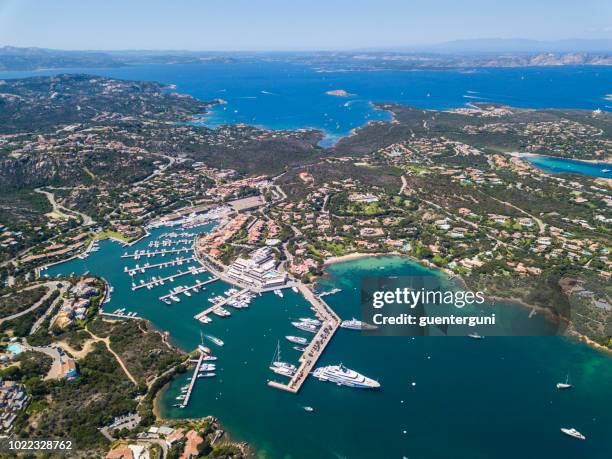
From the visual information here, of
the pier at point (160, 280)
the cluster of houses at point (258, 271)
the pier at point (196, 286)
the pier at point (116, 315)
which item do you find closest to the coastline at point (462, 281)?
the cluster of houses at point (258, 271)

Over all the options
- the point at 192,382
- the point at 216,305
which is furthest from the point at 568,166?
the point at 192,382

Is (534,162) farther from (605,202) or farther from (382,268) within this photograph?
(382,268)

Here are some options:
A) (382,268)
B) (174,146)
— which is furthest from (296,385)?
(174,146)

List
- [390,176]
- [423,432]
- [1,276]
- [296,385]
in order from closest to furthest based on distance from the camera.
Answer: [423,432] < [296,385] < [1,276] < [390,176]

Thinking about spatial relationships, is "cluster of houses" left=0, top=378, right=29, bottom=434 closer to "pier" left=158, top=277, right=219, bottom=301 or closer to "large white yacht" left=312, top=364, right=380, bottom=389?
"pier" left=158, top=277, right=219, bottom=301

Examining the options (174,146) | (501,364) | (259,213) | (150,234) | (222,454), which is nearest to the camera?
(222,454)

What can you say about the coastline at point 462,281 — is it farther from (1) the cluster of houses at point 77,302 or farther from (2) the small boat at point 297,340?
(1) the cluster of houses at point 77,302

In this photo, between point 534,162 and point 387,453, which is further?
point 534,162
